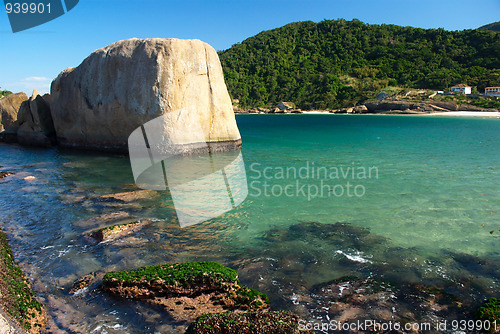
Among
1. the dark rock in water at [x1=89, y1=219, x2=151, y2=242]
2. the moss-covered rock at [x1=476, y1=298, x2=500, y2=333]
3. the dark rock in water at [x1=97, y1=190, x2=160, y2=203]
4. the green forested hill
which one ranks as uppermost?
the green forested hill

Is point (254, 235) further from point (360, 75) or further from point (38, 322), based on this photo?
point (360, 75)

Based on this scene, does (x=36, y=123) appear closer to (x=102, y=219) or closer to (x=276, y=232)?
(x=102, y=219)

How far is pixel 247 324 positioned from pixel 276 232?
386cm

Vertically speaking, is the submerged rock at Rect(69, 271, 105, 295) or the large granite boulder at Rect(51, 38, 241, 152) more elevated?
the large granite boulder at Rect(51, 38, 241, 152)

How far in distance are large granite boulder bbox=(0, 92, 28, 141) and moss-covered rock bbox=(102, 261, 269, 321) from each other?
25317mm

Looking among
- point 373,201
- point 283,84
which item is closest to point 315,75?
point 283,84

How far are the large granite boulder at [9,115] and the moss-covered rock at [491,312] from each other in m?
29.3

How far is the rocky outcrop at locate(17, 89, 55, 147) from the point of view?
71.7ft

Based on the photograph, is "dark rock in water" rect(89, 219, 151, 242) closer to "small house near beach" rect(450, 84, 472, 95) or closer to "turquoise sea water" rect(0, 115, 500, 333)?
"turquoise sea water" rect(0, 115, 500, 333)

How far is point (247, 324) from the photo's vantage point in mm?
3865

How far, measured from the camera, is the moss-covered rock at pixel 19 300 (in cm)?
389

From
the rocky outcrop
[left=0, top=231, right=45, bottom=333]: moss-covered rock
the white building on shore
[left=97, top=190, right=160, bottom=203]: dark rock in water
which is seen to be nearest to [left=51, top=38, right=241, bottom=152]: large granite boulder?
the rocky outcrop

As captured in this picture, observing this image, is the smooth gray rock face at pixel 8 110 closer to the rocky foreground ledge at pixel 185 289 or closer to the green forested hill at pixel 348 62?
the rocky foreground ledge at pixel 185 289

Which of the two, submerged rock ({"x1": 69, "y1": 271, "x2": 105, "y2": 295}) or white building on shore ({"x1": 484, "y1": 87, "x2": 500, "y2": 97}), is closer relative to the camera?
submerged rock ({"x1": 69, "y1": 271, "x2": 105, "y2": 295})
